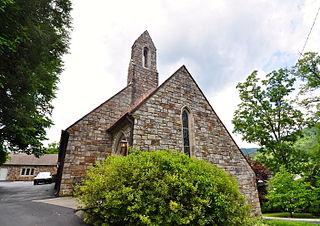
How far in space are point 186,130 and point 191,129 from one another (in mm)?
262

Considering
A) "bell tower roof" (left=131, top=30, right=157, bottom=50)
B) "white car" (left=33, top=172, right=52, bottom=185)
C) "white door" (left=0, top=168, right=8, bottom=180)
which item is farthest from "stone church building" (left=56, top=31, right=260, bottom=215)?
"white door" (left=0, top=168, right=8, bottom=180)

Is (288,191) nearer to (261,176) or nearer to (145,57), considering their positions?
(261,176)

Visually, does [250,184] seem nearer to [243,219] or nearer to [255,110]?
[243,219]

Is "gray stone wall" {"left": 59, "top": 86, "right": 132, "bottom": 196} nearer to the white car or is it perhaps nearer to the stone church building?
the stone church building

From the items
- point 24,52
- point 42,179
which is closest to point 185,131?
point 24,52

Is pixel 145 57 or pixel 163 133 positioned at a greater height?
pixel 145 57

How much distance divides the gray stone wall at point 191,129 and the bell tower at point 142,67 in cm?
447

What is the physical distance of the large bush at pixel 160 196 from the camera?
11.2ft

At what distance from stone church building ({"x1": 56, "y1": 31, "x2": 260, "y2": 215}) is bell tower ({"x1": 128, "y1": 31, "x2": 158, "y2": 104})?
233 centimetres

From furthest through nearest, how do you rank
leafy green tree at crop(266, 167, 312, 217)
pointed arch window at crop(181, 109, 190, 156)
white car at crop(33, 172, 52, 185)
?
white car at crop(33, 172, 52, 185)
leafy green tree at crop(266, 167, 312, 217)
pointed arch window at crop(181, 109, 190, 156)

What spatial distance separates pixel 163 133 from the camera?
7219mm

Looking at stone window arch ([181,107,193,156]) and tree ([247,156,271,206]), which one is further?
tree ([247,156,271,206])

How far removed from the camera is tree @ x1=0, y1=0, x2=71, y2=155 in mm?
6869

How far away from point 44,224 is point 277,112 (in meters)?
19.1
